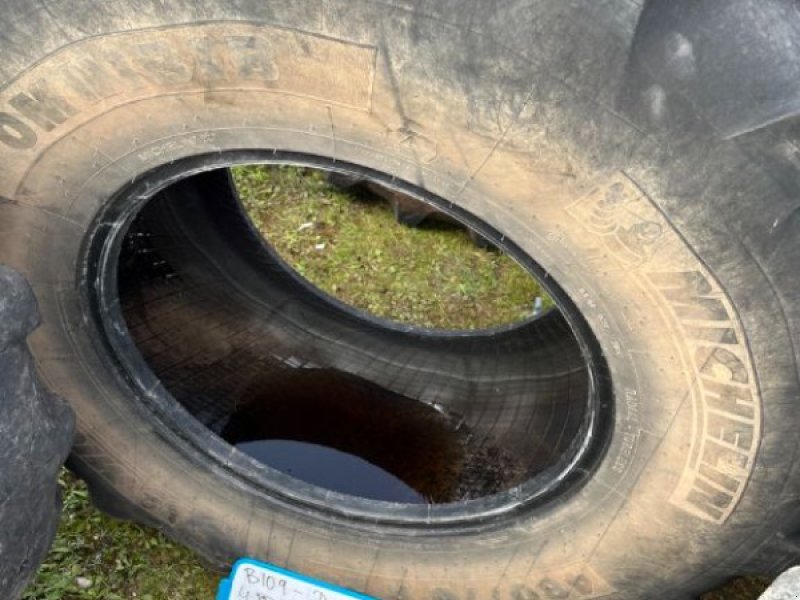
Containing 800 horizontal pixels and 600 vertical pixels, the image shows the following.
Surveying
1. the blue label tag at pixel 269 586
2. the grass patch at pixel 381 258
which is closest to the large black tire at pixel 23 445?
the blue label tag at pixel 269 586

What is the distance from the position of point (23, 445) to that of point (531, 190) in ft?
2.96

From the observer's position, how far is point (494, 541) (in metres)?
1.82

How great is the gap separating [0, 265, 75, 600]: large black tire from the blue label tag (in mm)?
602

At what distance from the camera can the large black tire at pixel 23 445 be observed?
1.37 meters

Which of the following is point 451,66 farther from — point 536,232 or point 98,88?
point 98,88

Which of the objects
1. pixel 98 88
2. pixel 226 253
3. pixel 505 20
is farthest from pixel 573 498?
pixel 226 253

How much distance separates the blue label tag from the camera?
2.02 meters

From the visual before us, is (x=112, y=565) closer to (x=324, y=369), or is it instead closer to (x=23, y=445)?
(x=324, y=369)

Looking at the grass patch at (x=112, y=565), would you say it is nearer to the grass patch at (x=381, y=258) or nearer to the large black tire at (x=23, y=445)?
the large black tire at (x=23, y=445)

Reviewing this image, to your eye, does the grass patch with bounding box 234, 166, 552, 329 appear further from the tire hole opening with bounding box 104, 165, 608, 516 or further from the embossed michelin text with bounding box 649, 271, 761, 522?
the embossed michelin text with bounding box 649, 271, 761, 522

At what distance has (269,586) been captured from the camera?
2.06 m

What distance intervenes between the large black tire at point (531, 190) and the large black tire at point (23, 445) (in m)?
0.27

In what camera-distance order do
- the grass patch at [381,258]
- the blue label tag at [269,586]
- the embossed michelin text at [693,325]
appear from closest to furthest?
1. the embossed michelin text at [693,325]
2. the blue label tag at [269,586]
3. the grass patch at [381,258]

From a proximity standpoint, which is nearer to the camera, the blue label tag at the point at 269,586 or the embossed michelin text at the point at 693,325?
the embossed michelin text at the point at 693,325
